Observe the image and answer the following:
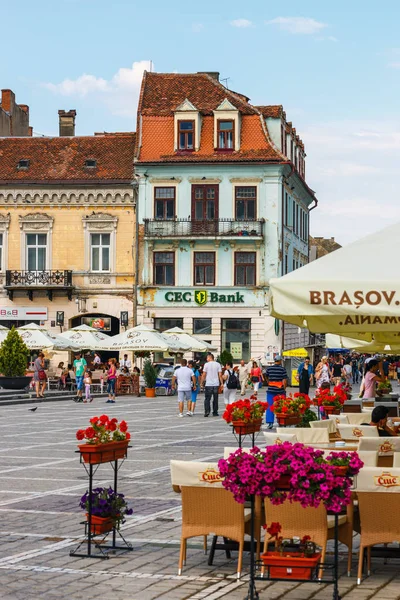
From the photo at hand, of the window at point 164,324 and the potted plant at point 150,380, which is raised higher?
the window at point 164,324

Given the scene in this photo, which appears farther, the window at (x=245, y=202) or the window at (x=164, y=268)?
the window at (x=164, y=268)

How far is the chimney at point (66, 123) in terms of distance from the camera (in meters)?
60.8

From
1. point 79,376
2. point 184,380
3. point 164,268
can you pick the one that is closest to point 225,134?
point 164,268

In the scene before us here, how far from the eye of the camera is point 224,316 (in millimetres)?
53312

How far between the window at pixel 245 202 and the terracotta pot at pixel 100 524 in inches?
1717

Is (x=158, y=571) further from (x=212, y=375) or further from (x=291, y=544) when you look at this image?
(x=212, y=375)

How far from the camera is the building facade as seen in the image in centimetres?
5303

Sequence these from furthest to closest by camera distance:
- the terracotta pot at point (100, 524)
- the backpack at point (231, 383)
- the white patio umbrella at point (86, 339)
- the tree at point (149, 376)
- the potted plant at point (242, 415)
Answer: the white patio umbrella at point (86, 339) → the tree at point (149, 376) → the backpack at point (231, 383) → the potted plant at point (242, 415) → the terracotta pot at point (100, 524)

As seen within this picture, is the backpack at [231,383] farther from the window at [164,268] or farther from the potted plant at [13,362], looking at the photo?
the window at [164,268]

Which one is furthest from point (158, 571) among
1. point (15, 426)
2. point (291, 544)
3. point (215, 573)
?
point (15, 426)

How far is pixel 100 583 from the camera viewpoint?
28.6 ft

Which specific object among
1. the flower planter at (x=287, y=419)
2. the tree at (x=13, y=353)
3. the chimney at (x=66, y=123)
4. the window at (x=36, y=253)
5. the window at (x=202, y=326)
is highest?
the chimney at (x=66, y=123)

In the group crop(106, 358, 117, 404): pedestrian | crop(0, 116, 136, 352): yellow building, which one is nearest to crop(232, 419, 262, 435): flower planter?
crop(106, 358, 117, 404): pedestrian

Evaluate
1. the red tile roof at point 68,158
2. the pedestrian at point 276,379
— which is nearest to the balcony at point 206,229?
the red tile roof at point 68,158
